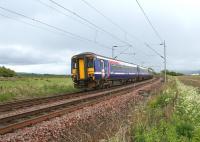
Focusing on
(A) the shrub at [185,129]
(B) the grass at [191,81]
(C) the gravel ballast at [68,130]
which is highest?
(B) the grass at [191,81]

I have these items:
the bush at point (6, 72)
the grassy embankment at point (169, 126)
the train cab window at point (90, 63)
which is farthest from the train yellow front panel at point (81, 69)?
the bush at point (6, 72)

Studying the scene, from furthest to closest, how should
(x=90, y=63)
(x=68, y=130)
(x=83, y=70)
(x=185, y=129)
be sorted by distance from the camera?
1. (x=83, y=70)
2. (x=90, y=63)
3. (x=68, y=130)
4. (x=185, y=129)

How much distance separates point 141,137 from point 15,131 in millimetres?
3936

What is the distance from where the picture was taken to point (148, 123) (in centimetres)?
1123

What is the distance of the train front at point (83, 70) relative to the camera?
30.3 metres

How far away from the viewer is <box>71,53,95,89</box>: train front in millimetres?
30281

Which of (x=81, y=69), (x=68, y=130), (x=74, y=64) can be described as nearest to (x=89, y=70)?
(x=81, y=69)

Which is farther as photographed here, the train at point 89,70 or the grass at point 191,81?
the grass at point 191,81

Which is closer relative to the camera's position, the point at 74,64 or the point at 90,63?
the point at 90,63

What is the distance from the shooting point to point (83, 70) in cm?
3086

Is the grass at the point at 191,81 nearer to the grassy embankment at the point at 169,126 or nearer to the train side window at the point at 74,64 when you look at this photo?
the train side window at the point at 74,64

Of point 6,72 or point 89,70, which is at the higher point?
point 6,72

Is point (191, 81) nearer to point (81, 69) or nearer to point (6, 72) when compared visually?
point (6, 72)

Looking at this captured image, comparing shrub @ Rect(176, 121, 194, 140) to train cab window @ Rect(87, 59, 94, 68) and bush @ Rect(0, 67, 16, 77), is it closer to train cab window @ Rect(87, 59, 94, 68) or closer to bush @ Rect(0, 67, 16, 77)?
train cab window @ Rect(87, 59, 94, 68)
